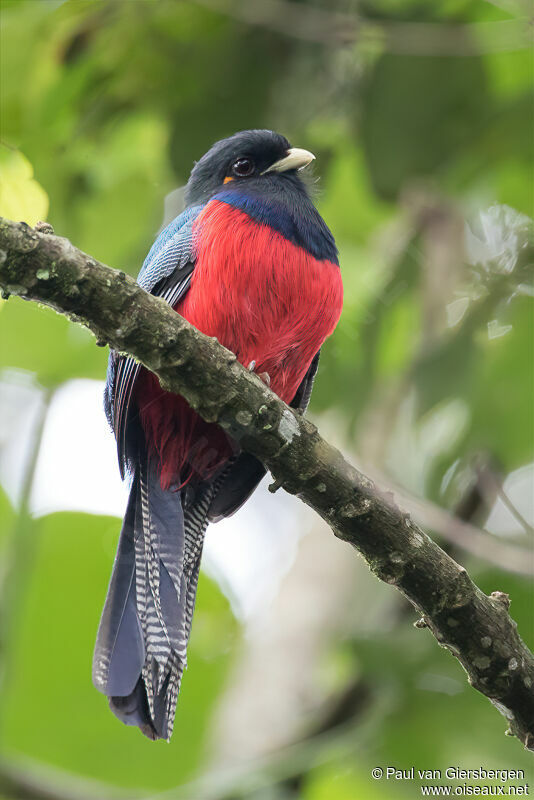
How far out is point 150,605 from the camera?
3027 millimetres

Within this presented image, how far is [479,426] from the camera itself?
3.99 m

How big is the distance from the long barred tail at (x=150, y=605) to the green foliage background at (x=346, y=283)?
77 cm

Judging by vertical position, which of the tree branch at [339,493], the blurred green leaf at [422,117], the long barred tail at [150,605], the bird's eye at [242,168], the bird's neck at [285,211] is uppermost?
the blurred green leaf at [422,117]

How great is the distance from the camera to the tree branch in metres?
2.28

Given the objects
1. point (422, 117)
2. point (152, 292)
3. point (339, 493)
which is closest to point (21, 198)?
point (339, 493)

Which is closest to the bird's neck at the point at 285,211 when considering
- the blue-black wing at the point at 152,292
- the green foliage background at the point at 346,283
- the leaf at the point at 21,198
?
the blue-black wing at the point at 152,292

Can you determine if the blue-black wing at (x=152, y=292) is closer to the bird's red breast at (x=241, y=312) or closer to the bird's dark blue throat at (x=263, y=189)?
the bird's red breast at (x=241, y=312)

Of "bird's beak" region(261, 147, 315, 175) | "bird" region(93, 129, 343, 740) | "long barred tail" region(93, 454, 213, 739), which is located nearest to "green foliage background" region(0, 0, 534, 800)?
"bird's beak" region(261, 147, 315, 175)

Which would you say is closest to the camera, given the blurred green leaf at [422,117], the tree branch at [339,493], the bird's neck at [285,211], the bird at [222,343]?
the tree branch at [339,493]

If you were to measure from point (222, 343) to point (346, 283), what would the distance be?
1.95m

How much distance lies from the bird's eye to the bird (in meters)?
0.26

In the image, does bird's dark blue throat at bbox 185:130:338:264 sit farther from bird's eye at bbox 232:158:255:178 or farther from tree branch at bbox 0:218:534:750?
tree branch at bbox 0:218:534:750

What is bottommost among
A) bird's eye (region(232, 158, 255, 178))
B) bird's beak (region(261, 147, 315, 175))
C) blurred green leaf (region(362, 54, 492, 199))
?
bird's eye (region(232, 158, 255, 178))

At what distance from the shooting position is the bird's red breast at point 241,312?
328 cm
